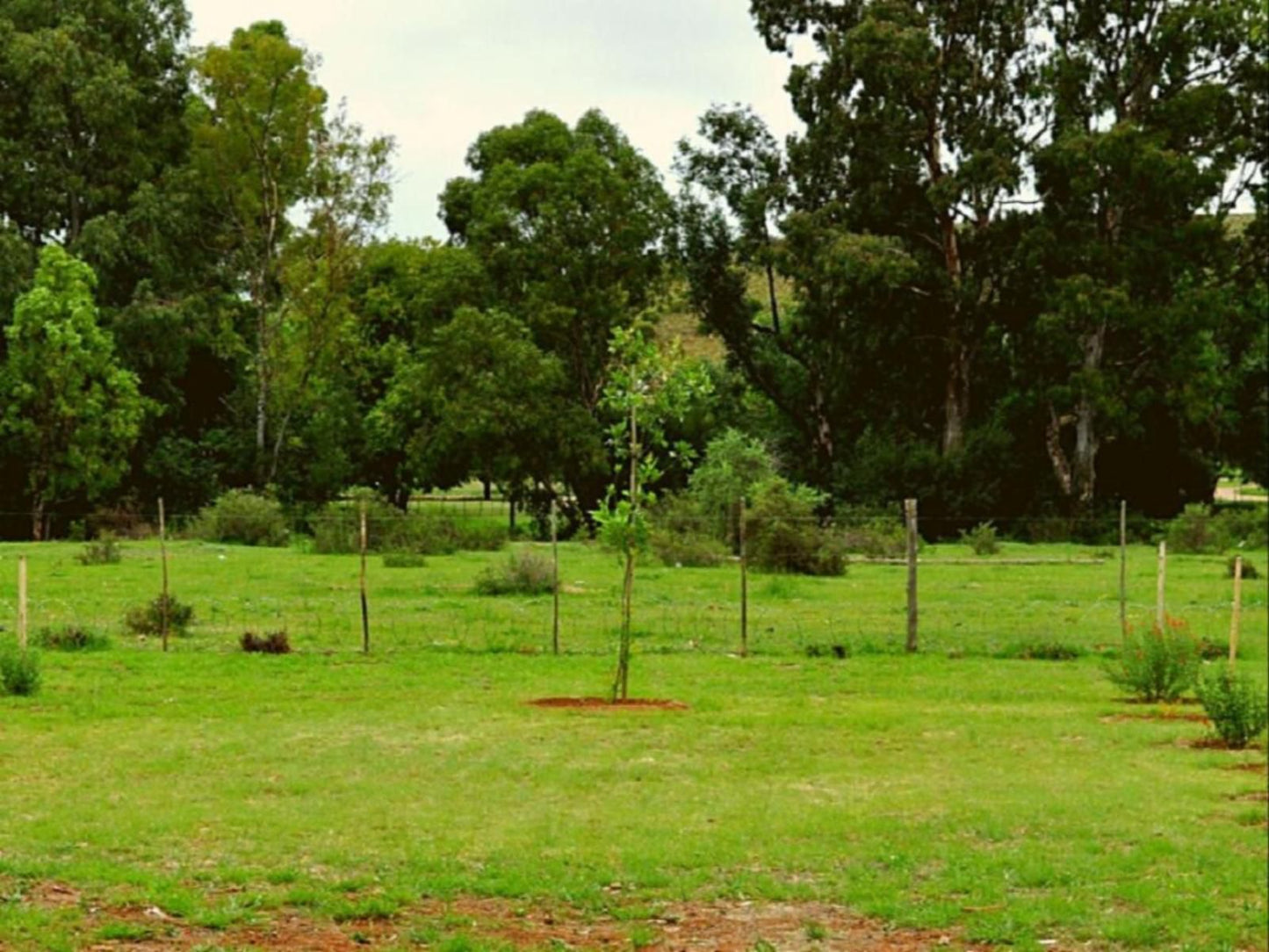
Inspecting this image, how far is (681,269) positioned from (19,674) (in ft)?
139

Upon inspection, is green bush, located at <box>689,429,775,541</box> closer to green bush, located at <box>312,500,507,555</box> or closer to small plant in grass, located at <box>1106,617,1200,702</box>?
green bush, located at <box>312,500,507,555</box>

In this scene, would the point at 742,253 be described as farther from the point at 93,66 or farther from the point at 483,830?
the point at 483,830

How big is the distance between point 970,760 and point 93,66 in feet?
156

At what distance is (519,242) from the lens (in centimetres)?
5669

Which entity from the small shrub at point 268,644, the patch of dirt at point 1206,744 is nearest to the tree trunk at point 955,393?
the small shrub at point 268,644

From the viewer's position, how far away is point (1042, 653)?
73.7 ft

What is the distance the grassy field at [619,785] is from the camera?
9.64 meters

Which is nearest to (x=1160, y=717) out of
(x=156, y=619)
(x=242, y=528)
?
(x=156, y=619)

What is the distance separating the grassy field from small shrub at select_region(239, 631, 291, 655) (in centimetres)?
29

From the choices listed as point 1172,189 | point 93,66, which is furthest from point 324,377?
point 1172,189

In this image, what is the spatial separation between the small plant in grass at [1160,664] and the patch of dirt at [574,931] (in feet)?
30.5

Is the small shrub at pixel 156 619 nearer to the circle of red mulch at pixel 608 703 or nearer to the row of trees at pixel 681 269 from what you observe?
the circle of red mulch at pixel 608 703

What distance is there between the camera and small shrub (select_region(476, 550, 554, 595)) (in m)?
29.9

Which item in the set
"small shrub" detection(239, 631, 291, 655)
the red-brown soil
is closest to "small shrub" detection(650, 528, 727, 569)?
"small shrub" detection(239, 631, 291, 655)
